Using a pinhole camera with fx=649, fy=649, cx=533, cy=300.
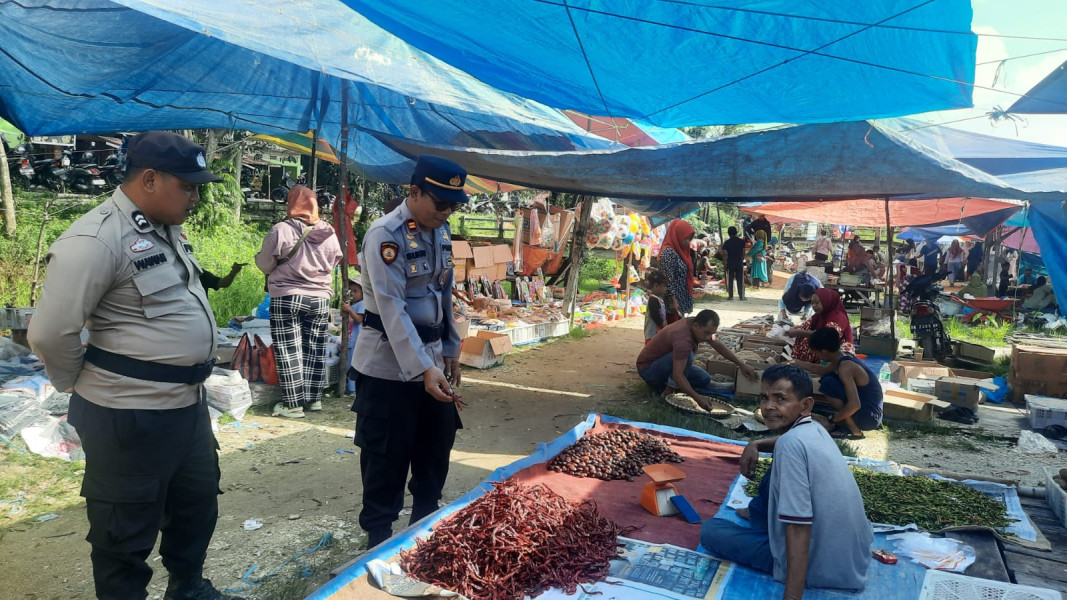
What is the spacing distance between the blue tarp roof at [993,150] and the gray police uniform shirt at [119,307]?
7.85m

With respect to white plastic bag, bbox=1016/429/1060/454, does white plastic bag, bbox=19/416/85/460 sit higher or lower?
higher

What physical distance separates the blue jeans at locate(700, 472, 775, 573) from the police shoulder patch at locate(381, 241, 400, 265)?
1.95 metres

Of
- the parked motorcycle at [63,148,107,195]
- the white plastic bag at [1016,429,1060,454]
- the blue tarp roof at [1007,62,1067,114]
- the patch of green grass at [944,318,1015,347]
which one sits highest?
the parked motorcycle at [63,148,107,195]

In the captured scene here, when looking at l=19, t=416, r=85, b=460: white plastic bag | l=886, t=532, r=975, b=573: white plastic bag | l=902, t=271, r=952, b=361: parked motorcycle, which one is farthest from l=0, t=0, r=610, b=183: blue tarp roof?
l=902, t=271, r=952, b=361: parked motorcycle

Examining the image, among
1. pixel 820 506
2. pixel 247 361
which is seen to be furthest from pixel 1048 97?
pixel 247 361

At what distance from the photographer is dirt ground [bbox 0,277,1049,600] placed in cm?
319

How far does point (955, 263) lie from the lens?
21.5 m

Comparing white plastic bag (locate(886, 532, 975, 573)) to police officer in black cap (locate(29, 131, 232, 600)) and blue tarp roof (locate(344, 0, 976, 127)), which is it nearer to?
blue tarp roof (locate(344, 0, 976, 127))

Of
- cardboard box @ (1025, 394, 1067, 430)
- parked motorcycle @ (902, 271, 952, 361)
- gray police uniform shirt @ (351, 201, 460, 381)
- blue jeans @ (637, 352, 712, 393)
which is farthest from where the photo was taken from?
parked motorcycle @ (902, 271, 952, 361)

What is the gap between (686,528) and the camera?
3615mm

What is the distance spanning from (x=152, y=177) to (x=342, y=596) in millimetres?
1770

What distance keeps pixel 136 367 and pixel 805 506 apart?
2.51 meters

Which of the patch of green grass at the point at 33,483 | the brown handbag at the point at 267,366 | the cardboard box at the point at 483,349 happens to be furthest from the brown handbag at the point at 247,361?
the cardboard box at the point at 483,349

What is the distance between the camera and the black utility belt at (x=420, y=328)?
118 inches
